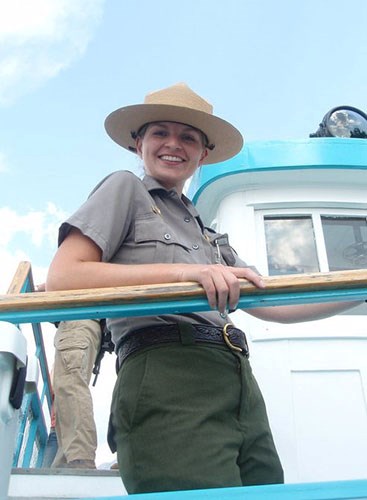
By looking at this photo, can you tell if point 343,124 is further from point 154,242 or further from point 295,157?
point 154,242

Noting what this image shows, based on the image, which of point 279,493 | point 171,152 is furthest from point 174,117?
point 279,493

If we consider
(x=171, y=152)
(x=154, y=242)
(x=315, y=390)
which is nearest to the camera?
(x=154, y=242)

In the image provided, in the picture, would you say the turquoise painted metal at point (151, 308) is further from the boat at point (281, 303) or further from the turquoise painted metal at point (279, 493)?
the turquoise painted metal at point (279, 493)

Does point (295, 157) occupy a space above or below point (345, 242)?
above

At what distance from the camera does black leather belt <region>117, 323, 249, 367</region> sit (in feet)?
4.87

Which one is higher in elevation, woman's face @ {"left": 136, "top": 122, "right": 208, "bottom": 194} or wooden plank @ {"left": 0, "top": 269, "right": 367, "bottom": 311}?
woman's face @ {"left": 136, "top": 122, "right": 208, "bottom": 194}

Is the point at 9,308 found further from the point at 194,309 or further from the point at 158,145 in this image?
the point at 158,145

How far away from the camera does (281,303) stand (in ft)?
4.57

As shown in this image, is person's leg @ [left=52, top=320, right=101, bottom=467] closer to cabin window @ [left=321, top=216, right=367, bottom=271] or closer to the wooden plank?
cabin window @ [left=321, top=216, right=367, bottom=271]

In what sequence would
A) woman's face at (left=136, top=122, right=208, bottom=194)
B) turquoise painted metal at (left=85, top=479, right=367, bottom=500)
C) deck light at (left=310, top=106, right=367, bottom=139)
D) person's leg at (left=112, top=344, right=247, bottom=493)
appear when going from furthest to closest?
deck light at (left=310, top=106, right=367, bottom=139), woman's face at (left=136, top=122, right=208, bottom=194), person's leg at (left=112, top=344, right=247, bottom=493), turquoise painted metal at (left=85, top=479, right=367, bottom=500)

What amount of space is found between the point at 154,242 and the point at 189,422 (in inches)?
20.8

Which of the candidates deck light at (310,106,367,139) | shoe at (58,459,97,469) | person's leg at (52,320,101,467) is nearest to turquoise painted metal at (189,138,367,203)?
deck light at (310,106,367,139)

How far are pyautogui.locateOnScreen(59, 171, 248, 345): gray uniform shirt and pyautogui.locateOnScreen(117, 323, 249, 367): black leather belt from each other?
2 centimetres

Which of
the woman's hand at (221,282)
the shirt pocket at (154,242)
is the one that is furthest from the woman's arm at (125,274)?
the shirt pocket at (154,242)
